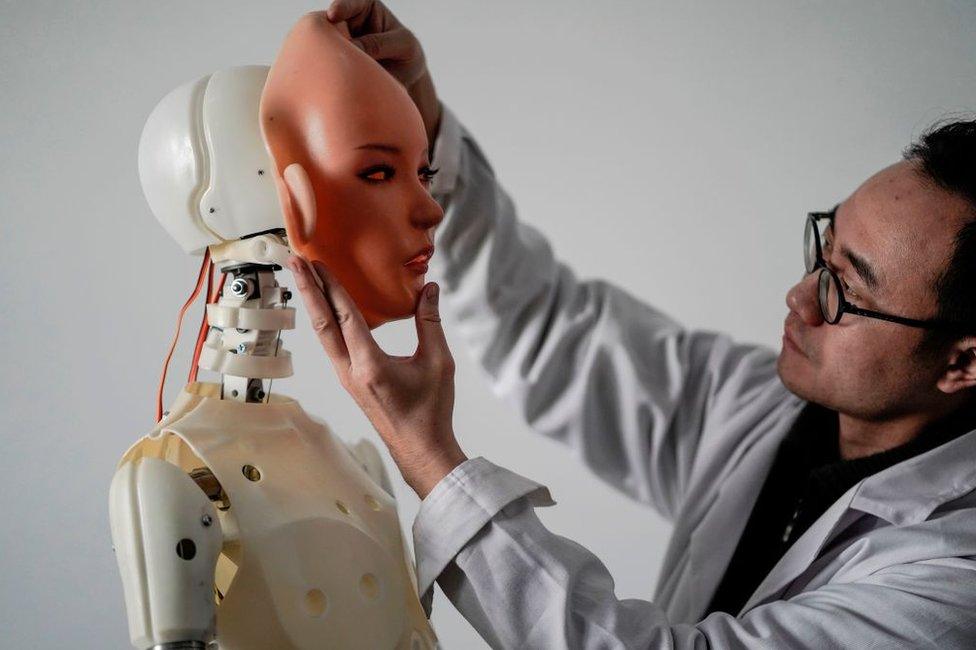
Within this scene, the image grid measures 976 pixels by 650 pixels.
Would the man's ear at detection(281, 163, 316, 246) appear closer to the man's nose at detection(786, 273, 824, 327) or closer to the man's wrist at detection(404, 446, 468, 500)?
the man's wrist at detection(404, 446, 468, 500)

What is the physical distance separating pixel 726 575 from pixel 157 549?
1016 millimetres

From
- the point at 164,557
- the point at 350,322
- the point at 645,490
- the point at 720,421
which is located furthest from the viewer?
the point at 645,490

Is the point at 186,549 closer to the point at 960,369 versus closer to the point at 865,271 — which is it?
the point at 865,271

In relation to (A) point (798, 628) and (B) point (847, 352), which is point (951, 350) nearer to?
(B) point (847, 352)

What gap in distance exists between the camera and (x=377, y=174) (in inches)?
40.0

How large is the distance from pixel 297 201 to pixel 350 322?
0.14m

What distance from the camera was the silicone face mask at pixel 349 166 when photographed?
3.20 ft

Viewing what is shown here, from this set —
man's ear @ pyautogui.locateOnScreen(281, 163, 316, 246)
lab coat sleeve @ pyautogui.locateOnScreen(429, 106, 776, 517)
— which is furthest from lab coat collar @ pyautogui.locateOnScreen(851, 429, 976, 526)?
man's ear @ pyautogui.locateOnScreen(281, 163, 316, 246)

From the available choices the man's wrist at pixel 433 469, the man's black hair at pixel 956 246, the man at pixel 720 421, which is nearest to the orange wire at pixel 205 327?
the man at pixel 720 421

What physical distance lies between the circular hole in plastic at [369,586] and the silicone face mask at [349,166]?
290 millimetres

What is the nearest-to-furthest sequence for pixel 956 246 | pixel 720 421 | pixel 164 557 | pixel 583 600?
pixel 164 557
pixel 583 600
pixel 956 246
pixel 720 421

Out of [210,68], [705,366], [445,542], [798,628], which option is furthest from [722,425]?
[210,68]

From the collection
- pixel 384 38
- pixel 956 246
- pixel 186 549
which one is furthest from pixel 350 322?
pixel 956 246

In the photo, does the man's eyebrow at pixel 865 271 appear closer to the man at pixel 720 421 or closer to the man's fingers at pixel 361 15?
the man at pixel 720 421
